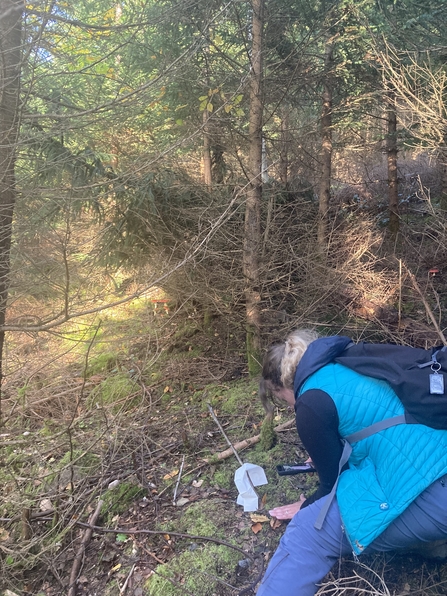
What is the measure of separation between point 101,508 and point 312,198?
641 centimetres

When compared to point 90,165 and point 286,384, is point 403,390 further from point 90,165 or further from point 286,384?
point 90,165

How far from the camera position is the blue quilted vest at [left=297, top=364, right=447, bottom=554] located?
1737mm

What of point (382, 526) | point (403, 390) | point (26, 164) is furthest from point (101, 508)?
point (26, 164)

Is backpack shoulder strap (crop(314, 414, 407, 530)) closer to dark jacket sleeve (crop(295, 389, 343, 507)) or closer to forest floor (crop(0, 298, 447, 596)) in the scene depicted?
dark jacket sleeve (crop(295, 389, 343, 507))

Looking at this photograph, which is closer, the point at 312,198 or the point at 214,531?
the point at 214,531

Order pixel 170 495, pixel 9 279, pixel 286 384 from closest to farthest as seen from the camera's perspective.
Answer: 1. pixel 286 384
2. pixel 170 495
3. pixel 9 279

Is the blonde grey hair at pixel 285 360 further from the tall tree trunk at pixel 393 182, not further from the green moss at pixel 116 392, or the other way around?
the tall tree trunk at pixel 393 182

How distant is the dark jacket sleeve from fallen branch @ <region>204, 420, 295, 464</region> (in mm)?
1954

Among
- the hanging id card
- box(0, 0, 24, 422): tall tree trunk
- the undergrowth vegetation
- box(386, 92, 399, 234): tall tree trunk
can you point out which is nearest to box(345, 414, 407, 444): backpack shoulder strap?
the hanging id card

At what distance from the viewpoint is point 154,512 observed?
334cm

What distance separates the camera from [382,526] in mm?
1762

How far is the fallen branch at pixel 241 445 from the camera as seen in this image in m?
3.78

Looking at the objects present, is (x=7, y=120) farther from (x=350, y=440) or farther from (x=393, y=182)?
(x=393, y=182)

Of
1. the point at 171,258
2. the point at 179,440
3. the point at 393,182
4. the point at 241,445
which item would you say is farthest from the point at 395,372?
the point at 393,182
